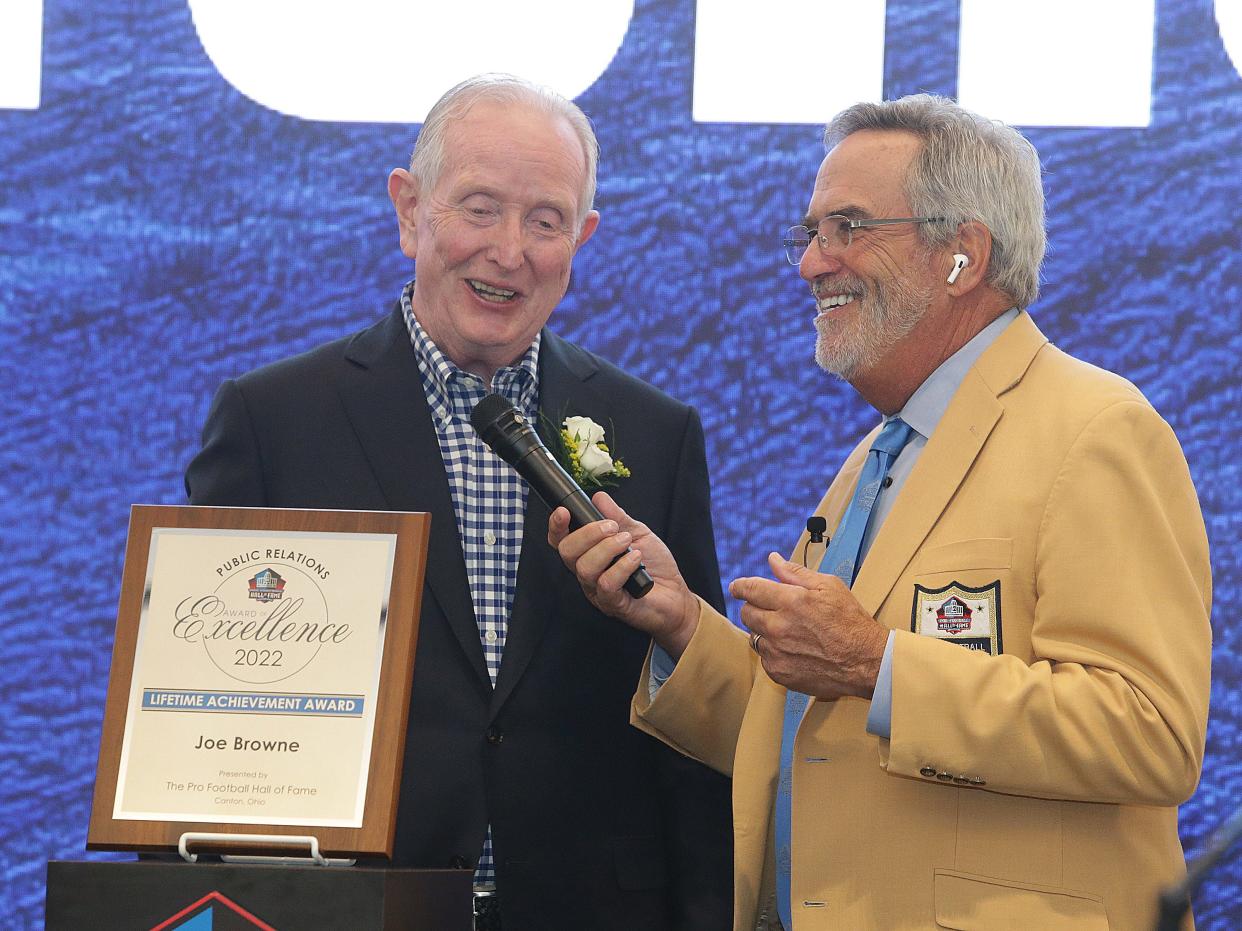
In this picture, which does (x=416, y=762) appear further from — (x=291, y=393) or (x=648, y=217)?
(x=648, y=217)

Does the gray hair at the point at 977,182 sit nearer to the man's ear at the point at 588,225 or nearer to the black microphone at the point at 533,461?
the man's ear at the point at 588,225

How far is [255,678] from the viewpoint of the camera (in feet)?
6.15

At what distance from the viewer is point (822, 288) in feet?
8.41

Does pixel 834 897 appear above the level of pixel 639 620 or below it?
below

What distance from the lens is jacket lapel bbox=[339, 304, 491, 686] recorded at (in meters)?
2.38

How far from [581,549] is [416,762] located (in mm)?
469

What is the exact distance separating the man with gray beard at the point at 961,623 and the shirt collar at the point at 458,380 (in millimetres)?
367

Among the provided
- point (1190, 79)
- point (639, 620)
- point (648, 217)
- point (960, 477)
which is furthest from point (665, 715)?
point (1190, 79)

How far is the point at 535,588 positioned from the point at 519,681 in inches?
6.2

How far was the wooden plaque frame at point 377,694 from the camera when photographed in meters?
1.78

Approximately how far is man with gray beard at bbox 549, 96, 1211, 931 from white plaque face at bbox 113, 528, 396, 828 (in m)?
0.43

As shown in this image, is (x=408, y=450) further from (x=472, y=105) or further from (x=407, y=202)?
(x=472, y=105)

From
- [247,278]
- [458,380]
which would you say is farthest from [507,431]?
[247,278]

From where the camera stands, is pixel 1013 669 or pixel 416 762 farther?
pixel 416 762
